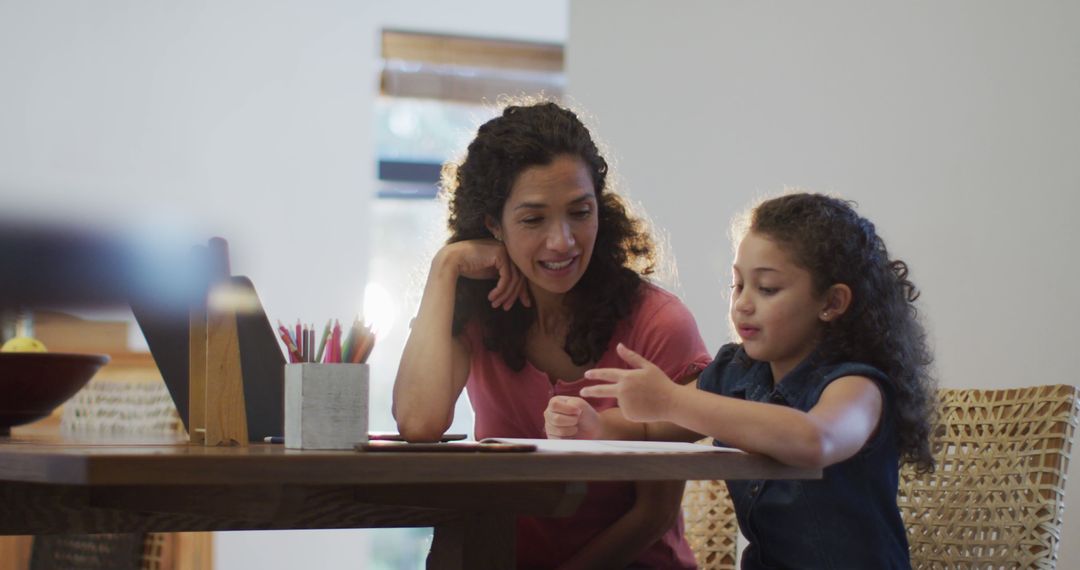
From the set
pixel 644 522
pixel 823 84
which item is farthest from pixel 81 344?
pixel 644 522

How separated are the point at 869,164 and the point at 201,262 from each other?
65.7 inches

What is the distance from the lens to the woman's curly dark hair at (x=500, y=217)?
1.82 m

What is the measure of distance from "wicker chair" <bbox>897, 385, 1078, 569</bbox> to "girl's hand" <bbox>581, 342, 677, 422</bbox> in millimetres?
587

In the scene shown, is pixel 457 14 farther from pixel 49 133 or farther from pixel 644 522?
pixel 644 522

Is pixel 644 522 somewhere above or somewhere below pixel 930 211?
below

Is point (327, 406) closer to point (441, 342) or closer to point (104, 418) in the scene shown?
point (441, 342)

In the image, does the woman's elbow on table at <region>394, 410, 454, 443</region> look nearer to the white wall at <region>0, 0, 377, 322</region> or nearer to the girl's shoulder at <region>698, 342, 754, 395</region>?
the girl's shoulder at <region>698, 342, 754, 395</region>

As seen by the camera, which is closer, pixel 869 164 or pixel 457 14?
pixel 869 164

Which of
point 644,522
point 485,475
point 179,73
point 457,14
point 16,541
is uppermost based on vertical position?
point 457,14

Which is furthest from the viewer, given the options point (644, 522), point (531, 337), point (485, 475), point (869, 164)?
point (869, 164)

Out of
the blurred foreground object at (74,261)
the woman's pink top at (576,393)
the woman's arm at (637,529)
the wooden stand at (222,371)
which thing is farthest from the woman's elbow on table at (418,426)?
the blurred foreground object at (74,261)

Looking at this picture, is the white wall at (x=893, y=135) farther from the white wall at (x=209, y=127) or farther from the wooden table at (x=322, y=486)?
the white wall at (x=209, y=127)

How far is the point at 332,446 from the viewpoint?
119 centimetres

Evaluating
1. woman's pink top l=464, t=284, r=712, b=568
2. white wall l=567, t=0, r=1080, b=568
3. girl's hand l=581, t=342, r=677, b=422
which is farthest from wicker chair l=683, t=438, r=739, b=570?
girl's hand l=581, t=342, r=677, b=422
